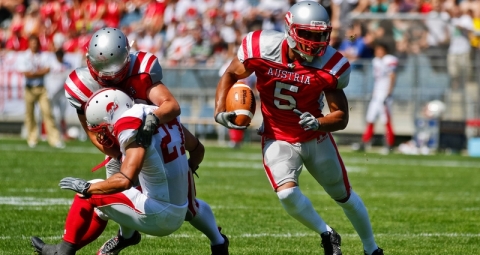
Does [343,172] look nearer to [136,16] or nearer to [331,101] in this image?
[331,101]

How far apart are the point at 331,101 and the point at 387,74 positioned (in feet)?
33.2

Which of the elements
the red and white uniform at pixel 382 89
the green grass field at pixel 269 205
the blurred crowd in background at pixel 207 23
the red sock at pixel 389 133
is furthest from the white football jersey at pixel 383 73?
the green grass field at pixel 269 205

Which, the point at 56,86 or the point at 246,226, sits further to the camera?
the point at 56,86

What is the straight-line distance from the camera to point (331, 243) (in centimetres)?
594

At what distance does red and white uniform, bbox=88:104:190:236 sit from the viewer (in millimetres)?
5008

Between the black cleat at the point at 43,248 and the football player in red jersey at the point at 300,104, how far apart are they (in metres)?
1.34

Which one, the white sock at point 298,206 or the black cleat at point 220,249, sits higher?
the white sock at point 298,206

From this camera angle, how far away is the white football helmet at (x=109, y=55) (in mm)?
5188

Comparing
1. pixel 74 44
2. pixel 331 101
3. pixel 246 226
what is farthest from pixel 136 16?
pixel 331 101

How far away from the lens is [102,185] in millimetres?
4855

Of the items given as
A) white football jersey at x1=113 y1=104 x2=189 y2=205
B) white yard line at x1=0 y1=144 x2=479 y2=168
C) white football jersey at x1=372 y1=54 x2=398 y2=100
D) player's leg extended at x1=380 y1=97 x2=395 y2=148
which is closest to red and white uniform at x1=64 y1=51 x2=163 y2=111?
white football jersey at x1=113 y1=104 x2=189 y2=205

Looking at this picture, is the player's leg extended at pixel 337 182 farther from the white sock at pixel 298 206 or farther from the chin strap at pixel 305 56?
the chin strap at pixel 305 56

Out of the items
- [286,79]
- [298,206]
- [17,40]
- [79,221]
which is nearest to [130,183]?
[79,221]

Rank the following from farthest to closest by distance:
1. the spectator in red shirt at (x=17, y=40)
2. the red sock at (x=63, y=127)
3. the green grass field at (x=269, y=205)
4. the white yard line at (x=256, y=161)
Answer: the spectator in red shirt at (x=17, y=40)
the red sock at (x=63, y=127)
the white yard line at (x=256, y=161)
the green grass field at (x=269, y=205)
